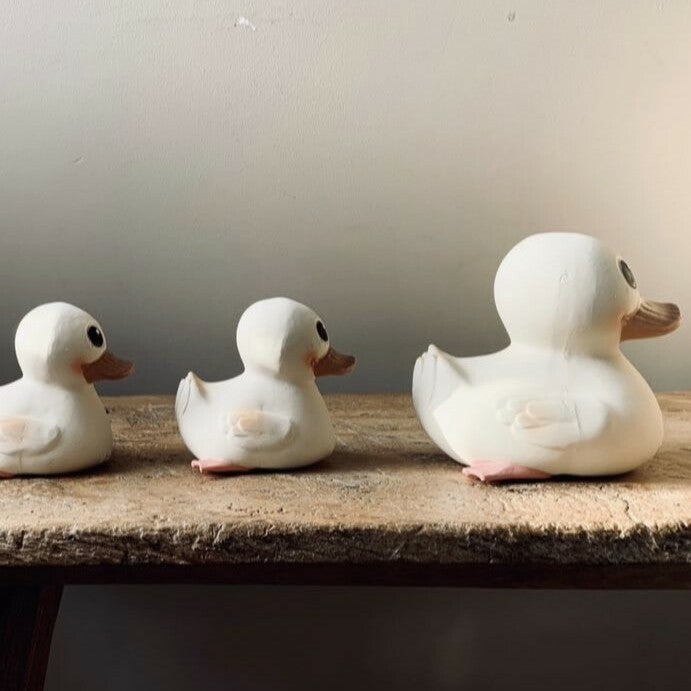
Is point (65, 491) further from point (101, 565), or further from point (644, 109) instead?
point (644, 109)

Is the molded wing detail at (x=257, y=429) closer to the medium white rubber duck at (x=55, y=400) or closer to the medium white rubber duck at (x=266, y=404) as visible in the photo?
the medium white rubber duck at (x=266, y=404)

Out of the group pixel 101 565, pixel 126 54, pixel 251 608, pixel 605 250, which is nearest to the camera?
pixel 101 565

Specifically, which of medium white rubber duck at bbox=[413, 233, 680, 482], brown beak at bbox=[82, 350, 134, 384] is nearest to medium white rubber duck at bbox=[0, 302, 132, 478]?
brown beak at bbox=[82, 350, 134, 384]

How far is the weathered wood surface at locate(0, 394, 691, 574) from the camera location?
467 mm

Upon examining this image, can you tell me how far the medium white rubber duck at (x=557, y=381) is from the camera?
556 millimetres

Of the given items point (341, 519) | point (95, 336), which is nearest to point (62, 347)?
point (95, 336)

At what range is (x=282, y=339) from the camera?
0.60m

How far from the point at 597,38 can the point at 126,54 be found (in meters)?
0.45

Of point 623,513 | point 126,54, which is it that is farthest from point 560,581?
point 126,54

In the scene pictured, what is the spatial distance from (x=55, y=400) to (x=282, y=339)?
0.53 ft

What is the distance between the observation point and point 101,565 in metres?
0.47

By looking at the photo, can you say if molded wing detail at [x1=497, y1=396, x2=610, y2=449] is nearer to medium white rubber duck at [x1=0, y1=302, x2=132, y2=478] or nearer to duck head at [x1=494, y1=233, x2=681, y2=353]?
duck head at [x1=494, y1=233, x2=681, y2=353]

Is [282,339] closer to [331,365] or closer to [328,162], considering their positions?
[331,365]

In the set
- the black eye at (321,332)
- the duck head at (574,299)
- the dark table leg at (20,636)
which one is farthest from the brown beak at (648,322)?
the dark table leg at (20,636)
